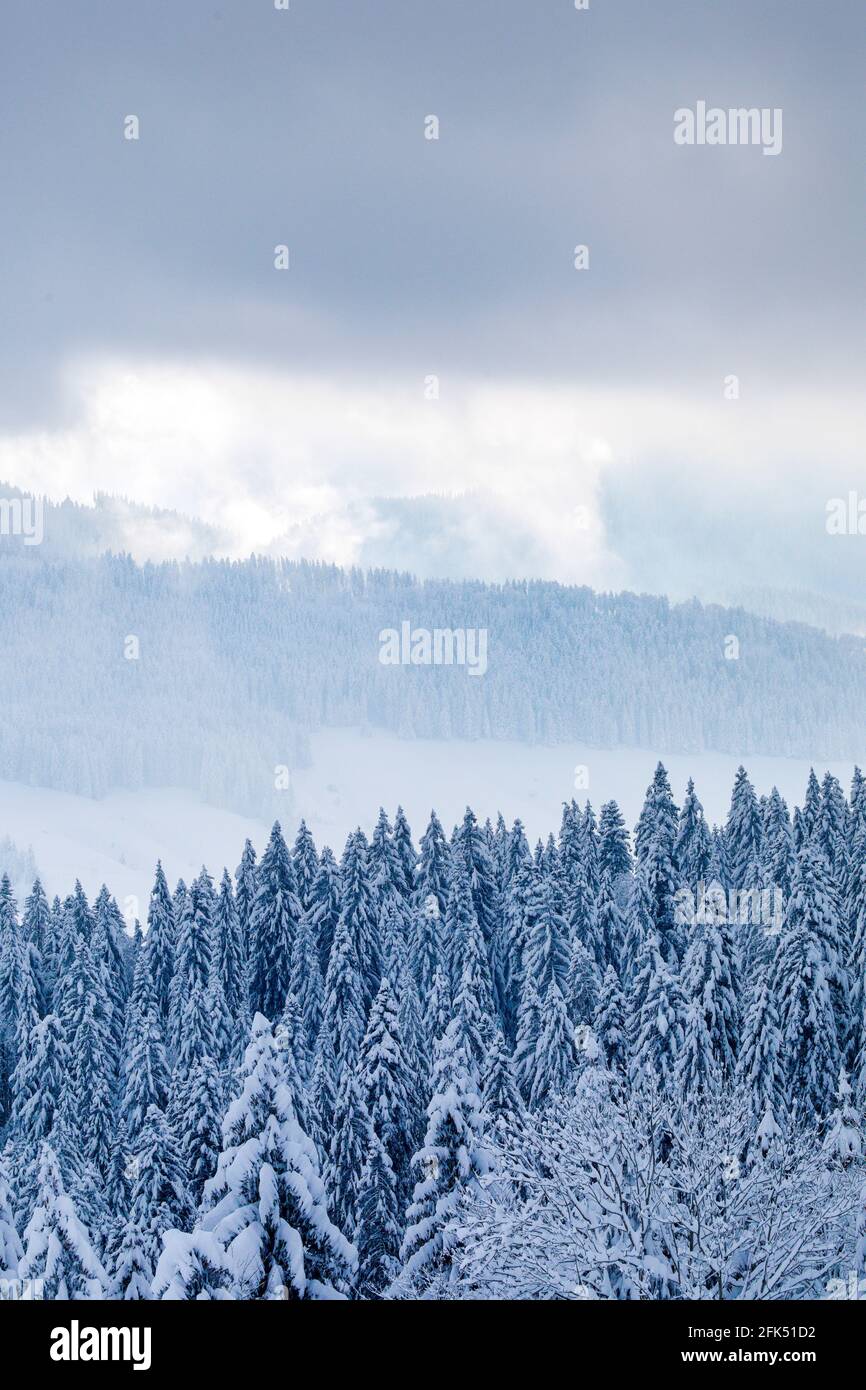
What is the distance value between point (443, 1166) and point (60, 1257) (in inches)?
328

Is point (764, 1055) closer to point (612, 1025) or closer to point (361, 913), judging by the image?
point (612, 1025)

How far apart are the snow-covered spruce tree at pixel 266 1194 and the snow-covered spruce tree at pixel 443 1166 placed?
5185 mm

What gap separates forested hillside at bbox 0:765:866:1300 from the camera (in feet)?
96.8

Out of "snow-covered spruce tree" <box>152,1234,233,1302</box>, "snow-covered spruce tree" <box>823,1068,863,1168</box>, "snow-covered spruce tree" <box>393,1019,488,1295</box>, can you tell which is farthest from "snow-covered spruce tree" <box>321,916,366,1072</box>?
"snow-covered spruce tree" <box>152,1234,233,1302</box>

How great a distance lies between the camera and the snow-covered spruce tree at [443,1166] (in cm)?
3162

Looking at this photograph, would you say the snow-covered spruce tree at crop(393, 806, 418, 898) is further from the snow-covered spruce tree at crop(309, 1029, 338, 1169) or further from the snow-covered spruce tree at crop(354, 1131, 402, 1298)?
the snow-covered spruce tree at crop(354, 1131, 402, 1298)

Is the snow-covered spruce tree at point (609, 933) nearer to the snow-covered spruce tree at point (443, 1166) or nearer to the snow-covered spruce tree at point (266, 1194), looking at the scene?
the snow-covered spruce tree at point (443, 1166)

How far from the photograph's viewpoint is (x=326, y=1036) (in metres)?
47.4

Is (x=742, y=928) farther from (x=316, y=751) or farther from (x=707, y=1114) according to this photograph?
(x=316, y=751)

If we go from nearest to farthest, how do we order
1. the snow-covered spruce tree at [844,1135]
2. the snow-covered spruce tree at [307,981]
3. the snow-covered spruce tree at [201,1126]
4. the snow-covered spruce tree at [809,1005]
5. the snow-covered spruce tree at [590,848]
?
the snow-covered spruce tree at [844,1135] < the snow-covered spruce tree at [809,1005] < the snow-covered spruce tree at [201,1126] < the snow-covered spruce tree at [307,981] < the snow-covered spruce tree at [590,848]

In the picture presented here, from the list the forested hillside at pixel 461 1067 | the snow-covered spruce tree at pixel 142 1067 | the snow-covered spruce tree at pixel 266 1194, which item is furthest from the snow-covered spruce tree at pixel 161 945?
the snow-covered spruce tree at pixel 266 1194

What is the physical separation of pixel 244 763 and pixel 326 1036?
733 inches

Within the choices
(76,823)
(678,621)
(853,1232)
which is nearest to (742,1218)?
(853,1232)

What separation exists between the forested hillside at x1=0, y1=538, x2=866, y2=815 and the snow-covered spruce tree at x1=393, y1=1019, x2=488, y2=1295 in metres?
26.9
